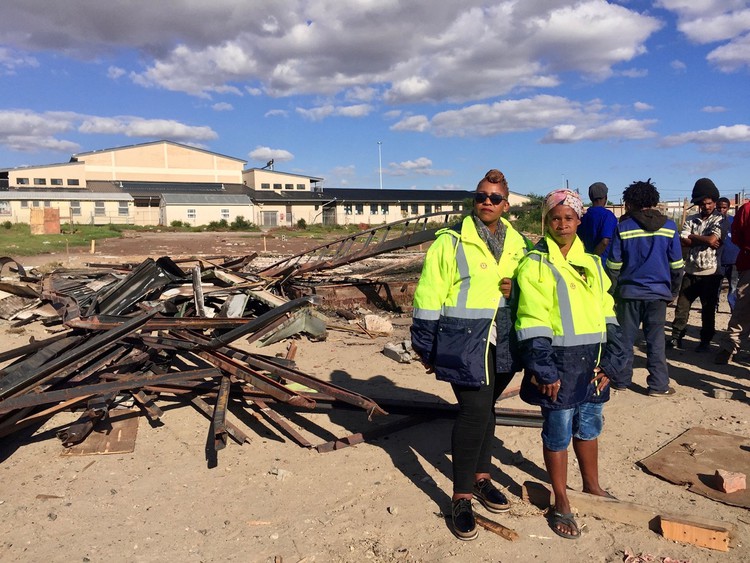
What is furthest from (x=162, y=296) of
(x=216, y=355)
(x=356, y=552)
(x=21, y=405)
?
(x=356, y=552)

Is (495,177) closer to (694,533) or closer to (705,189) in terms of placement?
(694,533)

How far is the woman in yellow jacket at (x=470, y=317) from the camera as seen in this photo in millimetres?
2859

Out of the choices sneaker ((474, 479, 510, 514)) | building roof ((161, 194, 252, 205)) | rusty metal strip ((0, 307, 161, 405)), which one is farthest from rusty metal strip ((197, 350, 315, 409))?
building roof ((161, 194, 252, 205))

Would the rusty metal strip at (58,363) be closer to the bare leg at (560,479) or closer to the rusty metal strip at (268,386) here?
the rusty metal strip at (268,386)

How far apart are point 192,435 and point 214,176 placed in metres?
64.0

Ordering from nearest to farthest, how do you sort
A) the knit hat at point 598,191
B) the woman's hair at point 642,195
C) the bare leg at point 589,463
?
1. the bare leg at point 589,463
2. the woman's hair at point 642,195
3. the knit hat at point 598,191

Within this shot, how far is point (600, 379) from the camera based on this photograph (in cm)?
300

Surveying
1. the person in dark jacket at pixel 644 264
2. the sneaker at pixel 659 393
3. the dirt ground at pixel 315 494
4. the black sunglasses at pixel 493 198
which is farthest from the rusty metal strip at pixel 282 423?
the sneaker at pixel 659 393

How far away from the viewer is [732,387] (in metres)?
5.38

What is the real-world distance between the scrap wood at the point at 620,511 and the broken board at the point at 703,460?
50 centimetres

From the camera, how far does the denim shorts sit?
2.94 m

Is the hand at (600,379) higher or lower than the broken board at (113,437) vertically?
higher

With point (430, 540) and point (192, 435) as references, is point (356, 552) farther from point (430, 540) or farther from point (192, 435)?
point (192, 435)

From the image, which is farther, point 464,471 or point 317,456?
point 317,456
